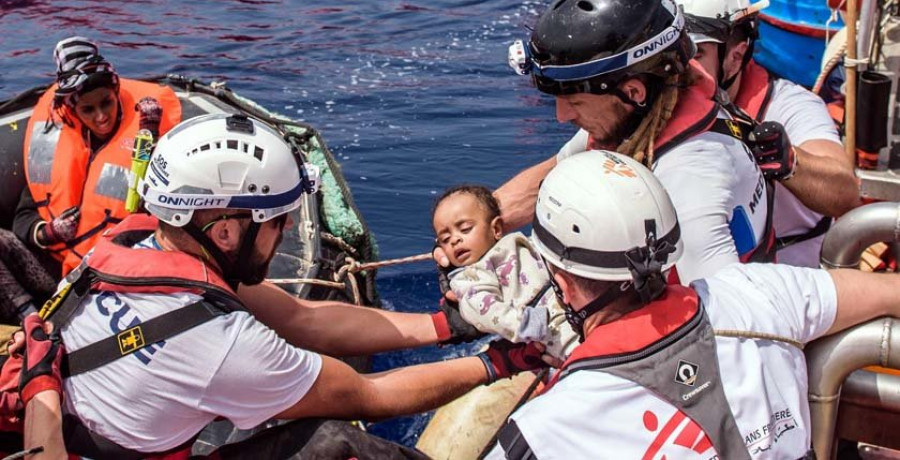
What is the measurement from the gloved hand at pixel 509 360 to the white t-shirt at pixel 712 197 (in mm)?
773

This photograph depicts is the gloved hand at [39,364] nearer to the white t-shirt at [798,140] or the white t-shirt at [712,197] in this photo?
the white t-shirt at [712,197]

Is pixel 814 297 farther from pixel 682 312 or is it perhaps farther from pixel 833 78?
pixel 833 78

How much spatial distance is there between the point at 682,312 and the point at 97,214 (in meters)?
4.29

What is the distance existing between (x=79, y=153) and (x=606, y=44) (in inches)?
157

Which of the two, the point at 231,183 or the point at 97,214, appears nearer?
the point at 231,183

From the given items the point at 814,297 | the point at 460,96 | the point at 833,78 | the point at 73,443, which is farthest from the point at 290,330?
the point at 460,96

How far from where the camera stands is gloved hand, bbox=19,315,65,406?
3.04 meters

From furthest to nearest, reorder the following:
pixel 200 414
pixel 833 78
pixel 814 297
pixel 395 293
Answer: pixel 833 78 < pixel 395 293 < pixel 200 414 < pixel 814 297

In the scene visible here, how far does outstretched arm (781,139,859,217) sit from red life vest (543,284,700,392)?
1.36 meters

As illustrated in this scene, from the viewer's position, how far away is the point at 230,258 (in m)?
3.29

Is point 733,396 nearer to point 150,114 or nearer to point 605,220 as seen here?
point 605,220

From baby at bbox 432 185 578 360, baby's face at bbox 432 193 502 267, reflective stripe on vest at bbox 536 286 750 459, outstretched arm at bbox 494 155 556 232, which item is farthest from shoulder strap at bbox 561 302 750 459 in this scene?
outstretched arm at bbox 494 155 556 232

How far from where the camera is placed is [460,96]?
12570 mm

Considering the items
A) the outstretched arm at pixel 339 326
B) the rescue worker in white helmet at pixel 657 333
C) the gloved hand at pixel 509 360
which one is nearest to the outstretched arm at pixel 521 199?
the outstretched arm at pixel 339 326
